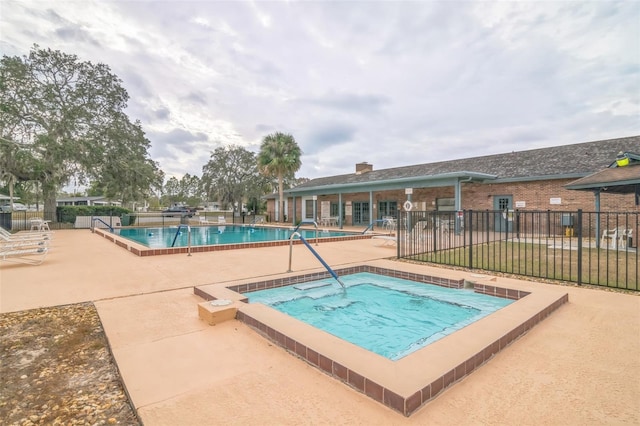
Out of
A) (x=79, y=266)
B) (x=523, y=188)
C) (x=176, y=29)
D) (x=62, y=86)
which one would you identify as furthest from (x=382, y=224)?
(x=62, y=86)

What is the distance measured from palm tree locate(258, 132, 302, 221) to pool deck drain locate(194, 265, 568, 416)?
2115 cm

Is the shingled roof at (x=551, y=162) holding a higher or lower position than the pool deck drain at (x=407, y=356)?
higher

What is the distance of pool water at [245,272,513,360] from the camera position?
13.2ft

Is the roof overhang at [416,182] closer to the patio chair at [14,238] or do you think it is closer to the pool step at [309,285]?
the pool step at [309,285]

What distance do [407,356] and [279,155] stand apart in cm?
2360

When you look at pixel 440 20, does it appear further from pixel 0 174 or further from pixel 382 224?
pixel 0 174

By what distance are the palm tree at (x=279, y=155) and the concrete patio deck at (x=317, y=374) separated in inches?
819

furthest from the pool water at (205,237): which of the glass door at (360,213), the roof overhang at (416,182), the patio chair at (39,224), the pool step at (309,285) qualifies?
the pool step at (309,285)

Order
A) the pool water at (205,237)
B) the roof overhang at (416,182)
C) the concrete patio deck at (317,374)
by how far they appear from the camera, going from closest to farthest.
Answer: the concrete patio deck at (317,374) → the pool water at (205,237) → the roof overhang at (416,182)

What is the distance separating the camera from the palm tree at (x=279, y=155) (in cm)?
2486

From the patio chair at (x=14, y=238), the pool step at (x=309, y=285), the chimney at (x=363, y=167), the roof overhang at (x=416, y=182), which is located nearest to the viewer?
the pool step at (x=309, y=285)

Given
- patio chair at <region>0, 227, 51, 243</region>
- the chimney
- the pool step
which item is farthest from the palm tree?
the pool step

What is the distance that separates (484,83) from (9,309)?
1670 centimetres

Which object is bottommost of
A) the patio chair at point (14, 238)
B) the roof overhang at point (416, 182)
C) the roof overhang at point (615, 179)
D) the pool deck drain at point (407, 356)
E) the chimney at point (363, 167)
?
the pool deck drain at point (407, 356)
